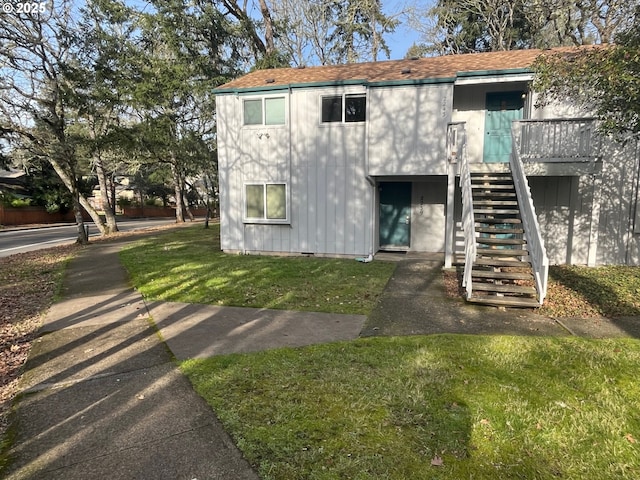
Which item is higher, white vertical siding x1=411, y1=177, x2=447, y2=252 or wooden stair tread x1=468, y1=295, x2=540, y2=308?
white vertical siding x1=411, y1=177, x2=447, y2=252

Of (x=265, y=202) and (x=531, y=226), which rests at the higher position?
(x=265, y=202)

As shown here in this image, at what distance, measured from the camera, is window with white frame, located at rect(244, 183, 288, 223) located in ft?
40.1

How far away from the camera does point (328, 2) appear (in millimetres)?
26344

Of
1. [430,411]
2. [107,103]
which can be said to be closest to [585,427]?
[430,411]

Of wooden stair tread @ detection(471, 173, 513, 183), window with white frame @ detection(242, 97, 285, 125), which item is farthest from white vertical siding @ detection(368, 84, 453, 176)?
window with white frame @ detection(242, 97, 285, 125)

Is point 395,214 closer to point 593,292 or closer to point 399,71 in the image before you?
point 399,71

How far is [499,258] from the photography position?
792 cm

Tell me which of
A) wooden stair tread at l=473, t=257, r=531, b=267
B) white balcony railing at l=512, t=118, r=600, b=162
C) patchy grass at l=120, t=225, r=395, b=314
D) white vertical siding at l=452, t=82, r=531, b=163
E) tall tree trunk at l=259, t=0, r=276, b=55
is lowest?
patchy grass at l=120, t=225, r=395, b=314

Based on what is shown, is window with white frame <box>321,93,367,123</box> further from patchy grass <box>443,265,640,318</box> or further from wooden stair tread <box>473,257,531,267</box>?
wooden stair tread <box>473,257,531,267</box>

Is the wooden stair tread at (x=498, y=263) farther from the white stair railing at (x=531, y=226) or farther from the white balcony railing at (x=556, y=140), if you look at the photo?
the white balcony railing at (x=556, y=140)

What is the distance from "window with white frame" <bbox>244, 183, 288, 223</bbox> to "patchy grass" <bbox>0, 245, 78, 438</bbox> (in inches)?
214

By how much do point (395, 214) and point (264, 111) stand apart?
5.35 metres

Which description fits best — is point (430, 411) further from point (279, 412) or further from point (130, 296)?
point (130, 296)
